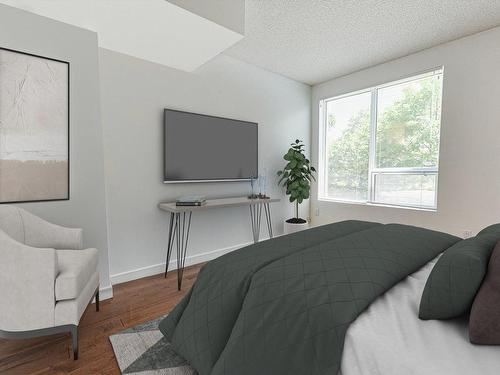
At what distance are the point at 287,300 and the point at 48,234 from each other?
5.79 ft

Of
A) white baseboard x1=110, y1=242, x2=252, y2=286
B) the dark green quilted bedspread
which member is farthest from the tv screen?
the dark green quilted bedspread

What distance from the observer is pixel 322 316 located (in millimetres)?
875

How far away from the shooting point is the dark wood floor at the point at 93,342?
145 cm

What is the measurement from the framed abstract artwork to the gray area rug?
1.16m

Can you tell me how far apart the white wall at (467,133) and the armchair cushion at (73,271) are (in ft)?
11.6

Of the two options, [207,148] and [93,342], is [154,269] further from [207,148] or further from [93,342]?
[207,148]

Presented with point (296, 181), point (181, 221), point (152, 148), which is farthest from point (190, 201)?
point (296, 181)

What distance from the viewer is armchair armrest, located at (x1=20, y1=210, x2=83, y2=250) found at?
1.77 metres

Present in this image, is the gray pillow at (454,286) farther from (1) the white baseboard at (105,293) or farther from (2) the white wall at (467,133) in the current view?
(2) the white wall at (467,133)

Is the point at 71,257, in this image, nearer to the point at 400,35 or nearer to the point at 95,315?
the point at 95,315

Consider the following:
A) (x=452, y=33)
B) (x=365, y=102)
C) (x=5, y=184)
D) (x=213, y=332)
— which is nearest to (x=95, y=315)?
(x=5, y=184)

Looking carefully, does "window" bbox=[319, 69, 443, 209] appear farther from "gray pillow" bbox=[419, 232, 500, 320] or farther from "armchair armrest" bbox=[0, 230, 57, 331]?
"armchair armrest" bbox=[0, 230, 57, 331]

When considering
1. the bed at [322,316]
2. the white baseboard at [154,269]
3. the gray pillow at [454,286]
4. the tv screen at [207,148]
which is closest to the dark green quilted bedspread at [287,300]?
the bed at [322,316]

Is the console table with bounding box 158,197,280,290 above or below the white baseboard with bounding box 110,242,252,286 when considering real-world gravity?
above
